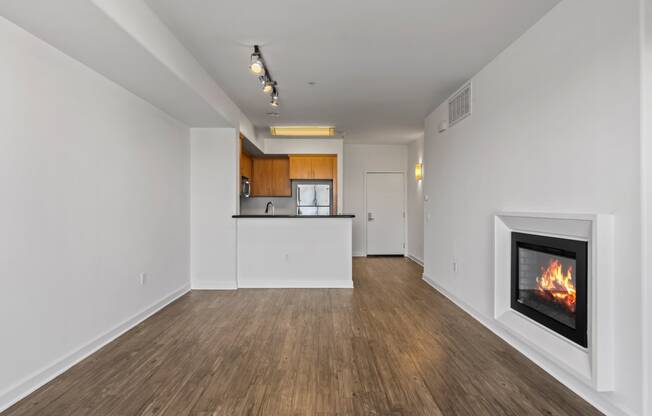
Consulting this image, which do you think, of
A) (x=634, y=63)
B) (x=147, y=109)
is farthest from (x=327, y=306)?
(x=634, y=63)

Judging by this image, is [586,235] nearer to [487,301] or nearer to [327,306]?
[487,301]

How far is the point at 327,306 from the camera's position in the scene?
167 inches

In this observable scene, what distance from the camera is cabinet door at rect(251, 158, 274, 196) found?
7621 millimetres

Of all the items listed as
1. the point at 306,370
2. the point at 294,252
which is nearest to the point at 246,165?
the point at 294,252

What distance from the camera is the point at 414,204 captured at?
7.77m

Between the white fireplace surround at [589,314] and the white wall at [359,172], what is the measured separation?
535 cm

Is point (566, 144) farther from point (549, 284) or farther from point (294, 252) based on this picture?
point (294, 252)

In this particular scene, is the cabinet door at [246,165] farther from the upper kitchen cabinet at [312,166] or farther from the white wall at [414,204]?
the white wall at [414,204]

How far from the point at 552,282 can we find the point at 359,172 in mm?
5861

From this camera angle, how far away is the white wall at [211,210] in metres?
5.12

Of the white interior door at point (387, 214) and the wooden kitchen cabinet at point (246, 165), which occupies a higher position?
the wooden kitchen cabinet at point (246, 165)

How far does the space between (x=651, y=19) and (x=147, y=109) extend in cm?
416

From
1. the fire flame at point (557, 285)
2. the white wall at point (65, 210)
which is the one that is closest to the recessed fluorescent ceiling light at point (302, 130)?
the white wall at point (65, 210)

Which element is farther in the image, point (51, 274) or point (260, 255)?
point (260, 255)
